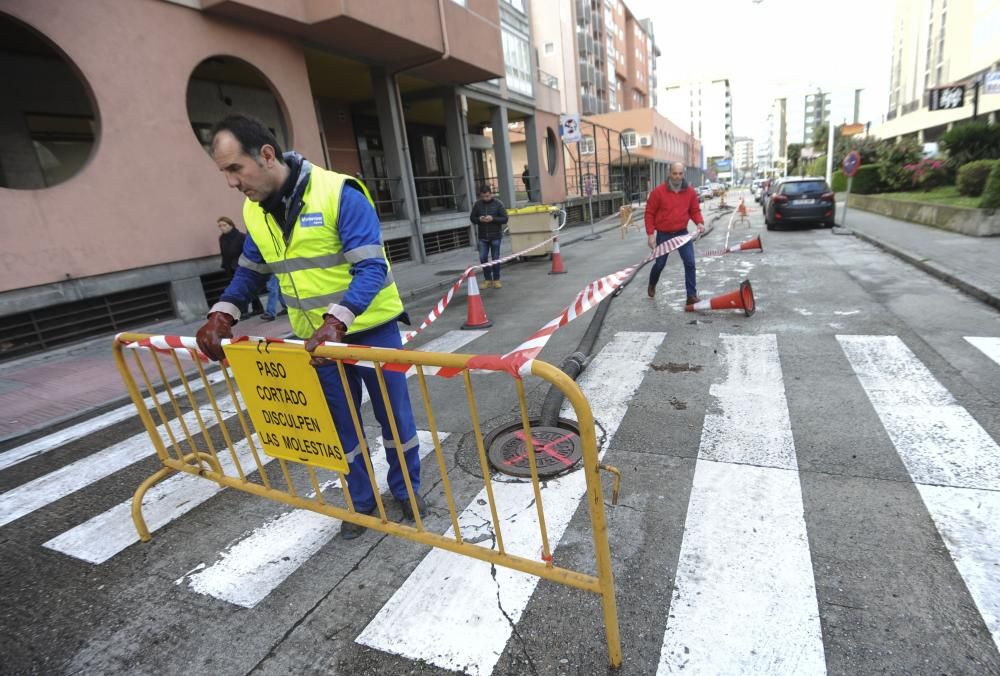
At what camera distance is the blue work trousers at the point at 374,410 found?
9.18 ft

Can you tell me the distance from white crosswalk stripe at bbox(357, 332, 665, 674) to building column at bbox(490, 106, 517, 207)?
62.2 ft

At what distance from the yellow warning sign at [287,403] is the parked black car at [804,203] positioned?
58.2 feet

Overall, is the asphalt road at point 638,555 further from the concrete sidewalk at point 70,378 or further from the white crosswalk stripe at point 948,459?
the concrete sidewalk at point 70,378

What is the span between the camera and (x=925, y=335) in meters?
5.57

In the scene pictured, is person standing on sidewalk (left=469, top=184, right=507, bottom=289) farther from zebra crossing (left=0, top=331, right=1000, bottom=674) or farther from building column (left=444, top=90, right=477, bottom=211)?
building column (left=444, top=90, right=477, bottom=211)

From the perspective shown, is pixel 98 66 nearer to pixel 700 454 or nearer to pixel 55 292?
pixel 55 292

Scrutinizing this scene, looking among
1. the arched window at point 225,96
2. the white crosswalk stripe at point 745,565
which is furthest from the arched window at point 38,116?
the white crosswalk stripe at point 745,565

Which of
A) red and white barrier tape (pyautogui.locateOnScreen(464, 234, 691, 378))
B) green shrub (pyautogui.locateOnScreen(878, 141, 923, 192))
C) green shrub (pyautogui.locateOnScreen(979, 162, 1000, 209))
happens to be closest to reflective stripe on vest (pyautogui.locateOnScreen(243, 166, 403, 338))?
red and white barrier tape (pyautogui.locateOnScreen(464, 234, 691, 378))

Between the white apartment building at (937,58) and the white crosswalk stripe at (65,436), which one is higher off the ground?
the white apartment building at (937,58)

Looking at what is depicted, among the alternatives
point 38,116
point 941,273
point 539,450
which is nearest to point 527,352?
point 539,450

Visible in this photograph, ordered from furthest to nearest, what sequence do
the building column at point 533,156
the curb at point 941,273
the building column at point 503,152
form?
the building column at point 533,156
the building column at point 503,152
the curb at point 941,273

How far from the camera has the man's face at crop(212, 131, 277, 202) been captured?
7.82 feet

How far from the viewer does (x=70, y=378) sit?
6.81m

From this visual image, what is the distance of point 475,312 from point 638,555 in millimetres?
5401
